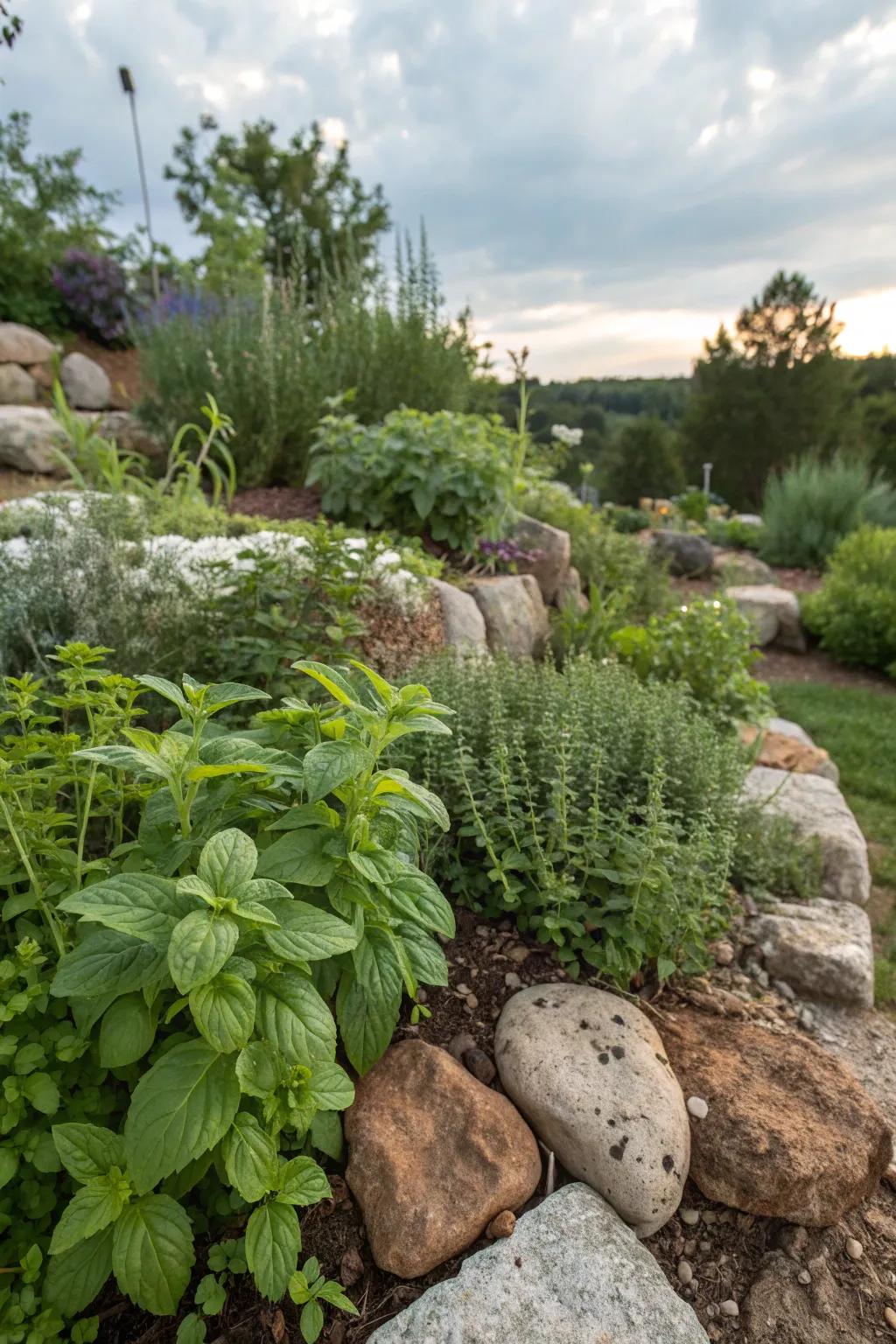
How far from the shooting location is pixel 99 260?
37.3 feet

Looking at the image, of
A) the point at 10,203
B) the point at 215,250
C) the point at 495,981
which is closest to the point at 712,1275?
the point at 495,981

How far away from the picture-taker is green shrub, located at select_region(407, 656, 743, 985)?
6.56 ft

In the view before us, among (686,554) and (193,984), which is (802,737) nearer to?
(193,984)

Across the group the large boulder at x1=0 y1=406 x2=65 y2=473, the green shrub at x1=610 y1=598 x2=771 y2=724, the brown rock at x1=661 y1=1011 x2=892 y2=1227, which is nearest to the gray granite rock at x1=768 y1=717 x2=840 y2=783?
the green shrub at x1=610 y1=598 x2=771 y2=724

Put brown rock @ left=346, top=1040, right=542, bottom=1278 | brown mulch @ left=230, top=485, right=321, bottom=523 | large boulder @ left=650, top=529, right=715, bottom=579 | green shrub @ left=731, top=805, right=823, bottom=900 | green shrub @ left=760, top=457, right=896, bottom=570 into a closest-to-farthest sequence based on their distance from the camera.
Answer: brown rock @ left=346, top=1040, right=542, bottom=1278 → green shrub @ left=731, top=805, right=823, bottom=900 → brown mulch @ left=230, top=485, right=321, bottom=523 → large boulder @ left=650, top=529, right=715, bottom=579 → green shrub @ left=760, top=457, right=896, bottom=570

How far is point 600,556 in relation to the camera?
608 centimetres

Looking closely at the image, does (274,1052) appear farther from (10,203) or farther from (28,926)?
(10,203)

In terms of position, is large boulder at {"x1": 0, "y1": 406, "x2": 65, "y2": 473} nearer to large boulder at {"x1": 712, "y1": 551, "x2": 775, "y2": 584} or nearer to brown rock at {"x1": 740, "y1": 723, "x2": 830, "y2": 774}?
brown rock at {"x1": 740, "y1": 723, "x2": 830, "y2": 774}

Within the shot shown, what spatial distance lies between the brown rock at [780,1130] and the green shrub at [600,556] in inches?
155

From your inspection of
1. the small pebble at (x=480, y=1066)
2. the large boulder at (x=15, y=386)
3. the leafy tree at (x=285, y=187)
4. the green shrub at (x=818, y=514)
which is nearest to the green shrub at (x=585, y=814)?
the small pebble at (x=480, y=1066)

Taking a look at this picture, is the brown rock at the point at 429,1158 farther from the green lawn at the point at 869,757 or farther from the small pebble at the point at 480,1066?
the green lawn at the point at 869,757

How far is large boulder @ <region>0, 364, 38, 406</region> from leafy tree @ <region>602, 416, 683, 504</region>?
19.0 metres

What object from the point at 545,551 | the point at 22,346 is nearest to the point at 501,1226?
the point at 545,551

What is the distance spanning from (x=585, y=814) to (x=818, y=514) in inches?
358
